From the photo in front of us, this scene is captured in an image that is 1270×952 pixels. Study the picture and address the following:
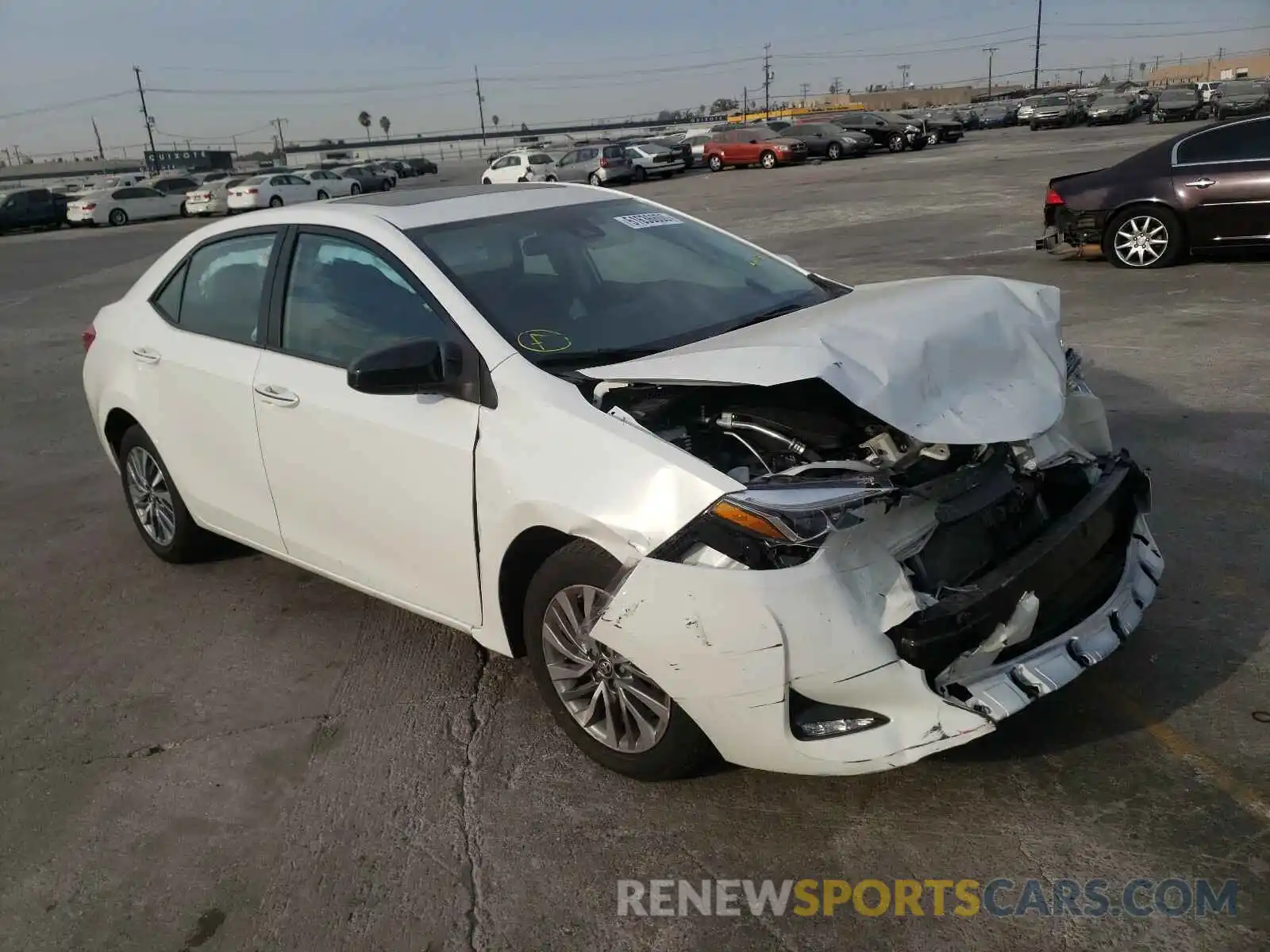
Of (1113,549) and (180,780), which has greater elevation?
(1113,549)

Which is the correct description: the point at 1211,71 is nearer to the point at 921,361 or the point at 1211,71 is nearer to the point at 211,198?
the point at 211,198

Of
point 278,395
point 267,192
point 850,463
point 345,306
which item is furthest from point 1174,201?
point 267,192

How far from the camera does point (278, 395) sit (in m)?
4.02

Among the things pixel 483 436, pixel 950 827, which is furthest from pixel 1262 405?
pixel 483 436

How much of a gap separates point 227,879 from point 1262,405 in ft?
20.0

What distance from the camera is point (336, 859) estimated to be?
3027 millimetres

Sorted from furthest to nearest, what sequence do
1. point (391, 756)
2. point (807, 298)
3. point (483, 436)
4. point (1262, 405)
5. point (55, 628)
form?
point (1262, 405) → point (55, 628) → point (807, 298) → point (391, 756) → point (483, 436)

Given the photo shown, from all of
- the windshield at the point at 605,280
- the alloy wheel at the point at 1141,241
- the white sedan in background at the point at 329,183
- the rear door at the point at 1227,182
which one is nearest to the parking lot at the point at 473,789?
the windshield at the point at 605,280

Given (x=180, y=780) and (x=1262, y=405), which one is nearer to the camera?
(x=180, y=780)

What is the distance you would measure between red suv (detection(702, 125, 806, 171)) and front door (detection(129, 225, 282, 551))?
36.0 metres

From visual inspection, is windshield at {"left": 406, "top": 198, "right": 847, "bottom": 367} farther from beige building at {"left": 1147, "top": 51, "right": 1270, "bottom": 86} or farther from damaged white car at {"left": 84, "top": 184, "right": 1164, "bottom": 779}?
beige building at {"left": 1147, "top": 51, "right": 1270, "bottom": 86}

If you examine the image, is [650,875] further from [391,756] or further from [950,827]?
→ [391,756]

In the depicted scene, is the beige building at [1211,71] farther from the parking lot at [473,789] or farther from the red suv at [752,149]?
the parking lot at [473,789]

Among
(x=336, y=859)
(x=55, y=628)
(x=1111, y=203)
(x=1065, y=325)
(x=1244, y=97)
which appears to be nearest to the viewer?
(x=336, y=859)
